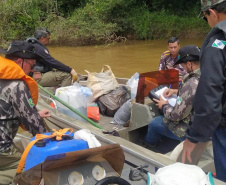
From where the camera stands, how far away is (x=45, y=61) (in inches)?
231

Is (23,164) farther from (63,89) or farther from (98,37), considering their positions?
(98,37)

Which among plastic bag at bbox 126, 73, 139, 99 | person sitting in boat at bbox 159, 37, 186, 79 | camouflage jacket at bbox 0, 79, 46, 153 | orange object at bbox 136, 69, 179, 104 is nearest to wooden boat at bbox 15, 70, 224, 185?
orange object at bbox 136, 69, 179, 104

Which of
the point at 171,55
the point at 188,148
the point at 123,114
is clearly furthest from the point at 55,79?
the point at 188,148

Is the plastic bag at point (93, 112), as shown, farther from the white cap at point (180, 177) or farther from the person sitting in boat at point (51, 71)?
the white cap at point (180, 177)

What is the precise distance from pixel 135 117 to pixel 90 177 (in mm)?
2000

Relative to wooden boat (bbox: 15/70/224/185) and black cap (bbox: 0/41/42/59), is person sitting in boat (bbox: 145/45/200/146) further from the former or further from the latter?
black cap (bbox: 0/41/42/59)

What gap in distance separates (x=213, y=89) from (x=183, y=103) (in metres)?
1.24

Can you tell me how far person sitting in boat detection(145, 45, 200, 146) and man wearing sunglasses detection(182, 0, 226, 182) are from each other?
2.92 ft

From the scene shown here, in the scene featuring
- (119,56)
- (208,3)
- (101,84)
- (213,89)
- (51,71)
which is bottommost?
(119,56)

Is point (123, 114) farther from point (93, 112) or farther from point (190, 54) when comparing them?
point (190, 54)

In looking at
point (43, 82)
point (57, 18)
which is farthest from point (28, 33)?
point (43, 82)

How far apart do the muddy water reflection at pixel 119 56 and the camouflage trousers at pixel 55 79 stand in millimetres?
6272

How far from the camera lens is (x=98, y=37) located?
1856 centimetres

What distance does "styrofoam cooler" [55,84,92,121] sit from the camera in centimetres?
477
